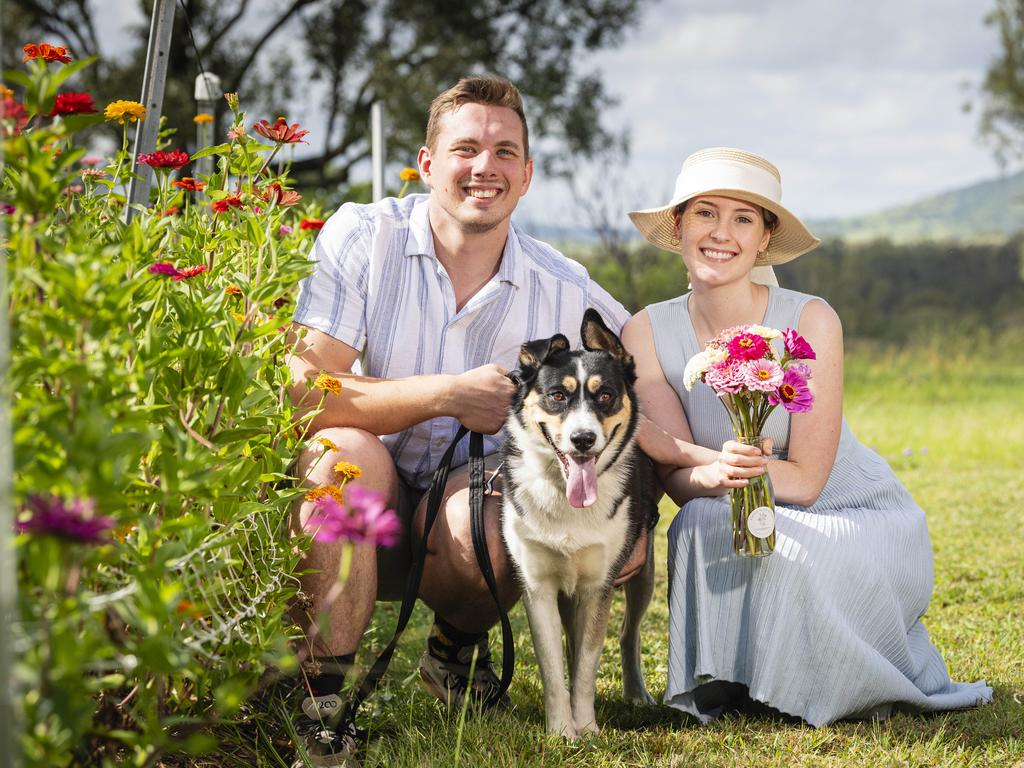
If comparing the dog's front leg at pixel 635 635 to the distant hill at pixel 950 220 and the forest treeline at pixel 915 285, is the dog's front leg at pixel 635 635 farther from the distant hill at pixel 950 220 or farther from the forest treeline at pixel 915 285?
the distant hill at pixel 950 220

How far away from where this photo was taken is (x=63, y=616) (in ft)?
4.30

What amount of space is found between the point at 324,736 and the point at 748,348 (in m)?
1.41

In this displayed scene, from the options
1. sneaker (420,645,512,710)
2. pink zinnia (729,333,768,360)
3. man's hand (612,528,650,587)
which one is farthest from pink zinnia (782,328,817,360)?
sneaker (420,645,512,710)

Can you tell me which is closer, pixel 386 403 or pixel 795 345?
pixel 795 345

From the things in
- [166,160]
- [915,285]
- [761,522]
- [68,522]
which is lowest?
[761,522]

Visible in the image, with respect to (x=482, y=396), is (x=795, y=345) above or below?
above

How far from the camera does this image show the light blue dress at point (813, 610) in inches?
108

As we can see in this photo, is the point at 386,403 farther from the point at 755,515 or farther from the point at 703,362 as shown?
the point at 755,515

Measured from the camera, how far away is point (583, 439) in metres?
2.58

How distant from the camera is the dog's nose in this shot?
8.46 feet

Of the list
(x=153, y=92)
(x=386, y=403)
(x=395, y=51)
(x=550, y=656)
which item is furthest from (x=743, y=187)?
(x=395, y=51)

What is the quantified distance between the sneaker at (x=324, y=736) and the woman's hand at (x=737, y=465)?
3.80 ft

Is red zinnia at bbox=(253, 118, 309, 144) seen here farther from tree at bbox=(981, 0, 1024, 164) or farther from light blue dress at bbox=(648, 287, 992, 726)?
tree at bbox=(981, 0, 1024, 164)

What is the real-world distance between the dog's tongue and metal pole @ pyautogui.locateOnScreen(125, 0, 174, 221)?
4.95ft
